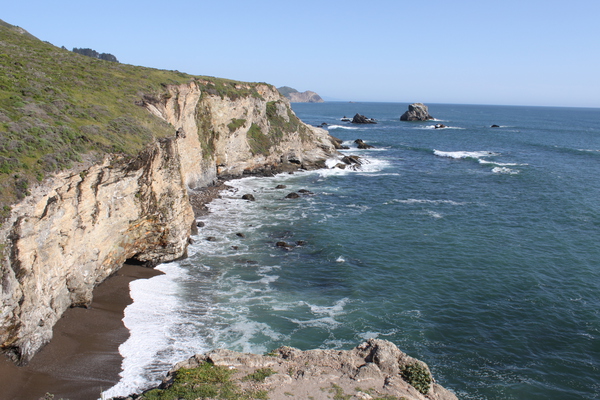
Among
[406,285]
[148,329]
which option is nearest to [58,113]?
[148,329]

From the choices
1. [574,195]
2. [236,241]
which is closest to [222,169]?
[236,241]

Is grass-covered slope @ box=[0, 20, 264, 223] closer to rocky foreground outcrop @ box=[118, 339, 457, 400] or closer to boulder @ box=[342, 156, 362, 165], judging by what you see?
rocky foreground outcrop @ box=[118, 339, 457, 400]

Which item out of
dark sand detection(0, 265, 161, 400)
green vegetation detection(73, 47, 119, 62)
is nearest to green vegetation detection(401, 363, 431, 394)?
dark sand detection(0, 265, 161, 400)

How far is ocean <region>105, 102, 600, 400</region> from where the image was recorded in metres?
21.6

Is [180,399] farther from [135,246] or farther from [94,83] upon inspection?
[94,83]

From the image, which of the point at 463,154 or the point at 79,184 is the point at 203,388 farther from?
the point at 463,154

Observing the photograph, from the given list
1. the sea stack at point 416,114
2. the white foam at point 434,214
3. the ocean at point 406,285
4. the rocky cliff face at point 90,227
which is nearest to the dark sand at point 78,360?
the rocky cliff face at point 90,227

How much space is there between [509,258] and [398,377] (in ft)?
71.9

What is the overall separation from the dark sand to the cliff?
2.17 feet

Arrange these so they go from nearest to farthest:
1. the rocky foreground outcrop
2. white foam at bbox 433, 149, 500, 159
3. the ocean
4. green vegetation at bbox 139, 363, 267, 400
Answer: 1. green vegetation at bbox 139, 363, 267, 400
2. the rocky foreground outcrop
3. the ocean
4. white foam at bbox 433, 149, 500, 159

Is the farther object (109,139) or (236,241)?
(236,241)

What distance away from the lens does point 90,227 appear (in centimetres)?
2378

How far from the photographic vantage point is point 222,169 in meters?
60.6

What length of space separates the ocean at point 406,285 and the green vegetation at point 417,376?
160 inches
